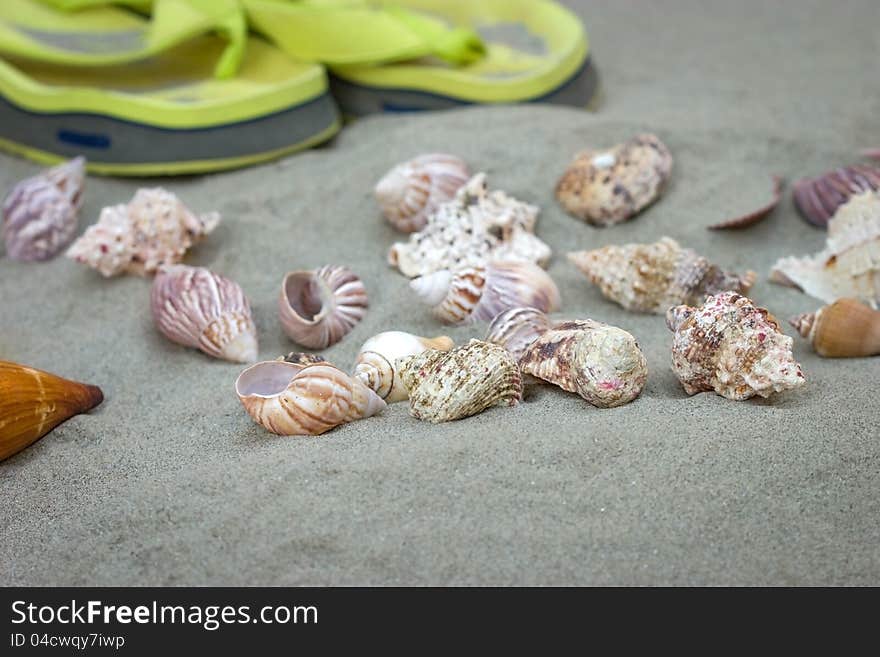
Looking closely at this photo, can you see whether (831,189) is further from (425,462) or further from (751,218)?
(425,462)

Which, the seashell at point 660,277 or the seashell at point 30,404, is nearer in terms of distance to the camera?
the seashell at point 30,404

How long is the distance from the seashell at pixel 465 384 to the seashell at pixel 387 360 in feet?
0.32

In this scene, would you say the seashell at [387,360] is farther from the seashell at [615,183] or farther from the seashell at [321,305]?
the seashell at [615,183]

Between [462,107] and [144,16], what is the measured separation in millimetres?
1266

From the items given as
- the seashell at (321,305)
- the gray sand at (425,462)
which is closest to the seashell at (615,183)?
the gray sand at (425,462)

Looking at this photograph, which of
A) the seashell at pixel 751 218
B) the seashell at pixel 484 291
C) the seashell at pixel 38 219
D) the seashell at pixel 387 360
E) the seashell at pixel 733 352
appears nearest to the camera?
the seashell at pixel 733 352

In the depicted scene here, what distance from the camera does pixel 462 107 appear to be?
276cm

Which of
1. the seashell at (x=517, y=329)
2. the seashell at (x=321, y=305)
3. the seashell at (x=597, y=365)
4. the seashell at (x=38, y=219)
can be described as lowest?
the seashell at (x=38, y=219)

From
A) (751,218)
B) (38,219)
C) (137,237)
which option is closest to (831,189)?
(751,218)

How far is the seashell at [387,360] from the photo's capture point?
158cm

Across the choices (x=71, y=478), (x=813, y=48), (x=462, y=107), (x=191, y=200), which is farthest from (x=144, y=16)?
(x=813, y=48)

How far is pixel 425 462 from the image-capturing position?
1336mm

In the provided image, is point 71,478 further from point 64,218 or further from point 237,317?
point 64,218

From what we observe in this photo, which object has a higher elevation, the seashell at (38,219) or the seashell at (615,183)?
the seashell at (615,183)
